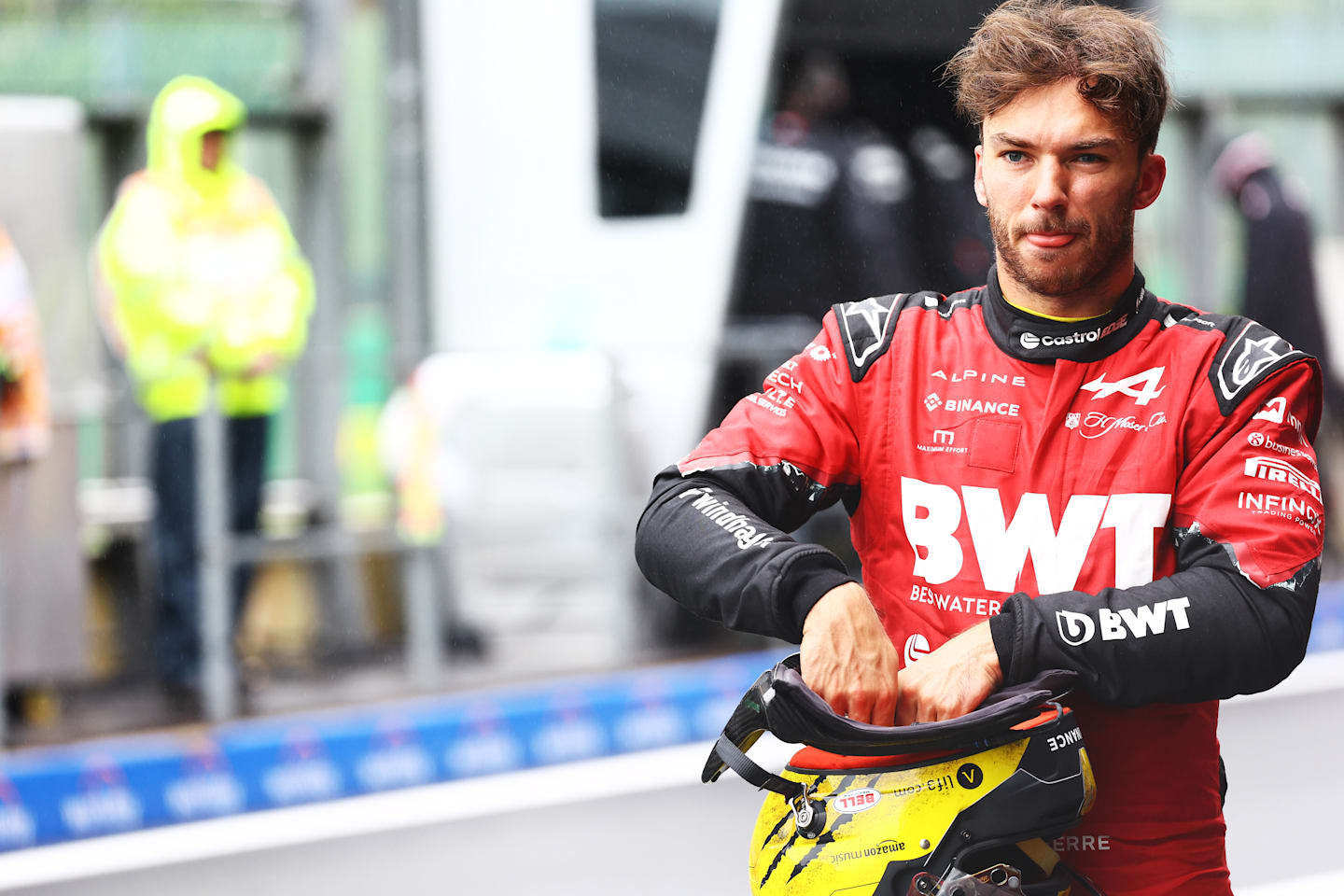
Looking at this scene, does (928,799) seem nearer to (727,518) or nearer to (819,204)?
(727,518)

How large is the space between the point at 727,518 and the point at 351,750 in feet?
7.99

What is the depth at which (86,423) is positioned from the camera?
13.2 feet

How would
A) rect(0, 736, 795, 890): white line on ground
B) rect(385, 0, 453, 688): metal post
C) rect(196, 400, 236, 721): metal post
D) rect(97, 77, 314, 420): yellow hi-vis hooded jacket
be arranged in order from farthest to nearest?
rect(385, 0, 453, 688): metal post → rect(97, 77, 314, 420): yellow hi-vis hooded jacket → rect(196, 400, 236, 721): metal post → rect(0, 736, 795, 890): white line on ground

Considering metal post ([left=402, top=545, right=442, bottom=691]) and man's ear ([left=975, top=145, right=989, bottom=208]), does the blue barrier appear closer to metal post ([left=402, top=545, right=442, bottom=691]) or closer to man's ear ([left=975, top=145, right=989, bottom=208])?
metal post ([left=402, top=545, right=442, bottom=691])

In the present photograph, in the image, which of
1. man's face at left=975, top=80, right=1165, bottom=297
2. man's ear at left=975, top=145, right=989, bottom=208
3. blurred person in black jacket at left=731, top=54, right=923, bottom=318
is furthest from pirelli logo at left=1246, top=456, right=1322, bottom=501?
blurred person in black jacket at left=731, top=54, right=923, bottom=318

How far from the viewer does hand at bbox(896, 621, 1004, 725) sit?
4.50ft

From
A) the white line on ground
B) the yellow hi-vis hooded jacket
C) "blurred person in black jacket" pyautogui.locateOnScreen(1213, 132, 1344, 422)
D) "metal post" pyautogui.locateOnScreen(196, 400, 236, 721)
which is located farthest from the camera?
"blurred person in black jacket" pyautogui.locateOnScreen(1213, 132, 1344, 422)

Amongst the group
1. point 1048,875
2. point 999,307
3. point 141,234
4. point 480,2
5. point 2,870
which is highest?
point 480,2

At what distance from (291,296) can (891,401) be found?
2876 millimetres

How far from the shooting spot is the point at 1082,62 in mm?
1446

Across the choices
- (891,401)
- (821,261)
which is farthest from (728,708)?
(891,401)

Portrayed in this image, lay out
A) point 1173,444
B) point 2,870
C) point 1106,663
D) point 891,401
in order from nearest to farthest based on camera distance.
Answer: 1. point 1106,663
2. point 1173,444
3. point 891,401
4. point 2,870

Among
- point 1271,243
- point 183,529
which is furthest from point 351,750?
point 1271,243

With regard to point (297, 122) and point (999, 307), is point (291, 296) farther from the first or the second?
point (999, 307)
